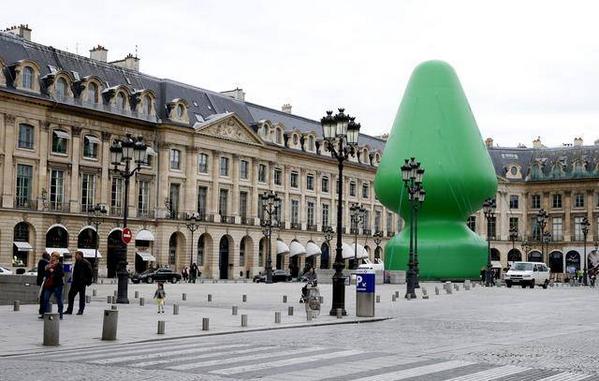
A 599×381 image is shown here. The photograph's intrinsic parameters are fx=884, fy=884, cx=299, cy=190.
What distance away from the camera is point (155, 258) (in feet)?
219

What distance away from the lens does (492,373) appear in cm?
1206

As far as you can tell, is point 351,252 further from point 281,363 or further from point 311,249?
point 281,363

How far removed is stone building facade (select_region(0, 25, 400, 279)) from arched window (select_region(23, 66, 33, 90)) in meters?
0.07

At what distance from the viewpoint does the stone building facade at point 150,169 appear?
5806 centimetres

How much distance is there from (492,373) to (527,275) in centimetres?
4148

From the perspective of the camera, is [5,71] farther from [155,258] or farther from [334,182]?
[334,182]

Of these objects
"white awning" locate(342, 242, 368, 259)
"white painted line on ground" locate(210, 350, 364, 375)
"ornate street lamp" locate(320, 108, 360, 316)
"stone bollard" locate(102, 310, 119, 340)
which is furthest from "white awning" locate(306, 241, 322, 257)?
"white painted line on ground" locate(210, 350, 364, 375)

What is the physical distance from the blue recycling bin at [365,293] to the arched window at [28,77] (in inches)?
1593

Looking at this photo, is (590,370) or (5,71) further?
(5,71)

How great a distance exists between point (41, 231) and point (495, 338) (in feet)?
150

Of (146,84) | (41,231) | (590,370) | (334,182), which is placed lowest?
(590,370)

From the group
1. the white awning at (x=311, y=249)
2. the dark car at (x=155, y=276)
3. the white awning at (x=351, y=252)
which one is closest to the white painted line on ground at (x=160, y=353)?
the dark car at (x=155, y=276)

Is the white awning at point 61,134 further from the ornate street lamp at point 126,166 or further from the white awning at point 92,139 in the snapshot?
the ornate street lamp at point 126,166

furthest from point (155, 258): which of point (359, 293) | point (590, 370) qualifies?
point (590, 370)
